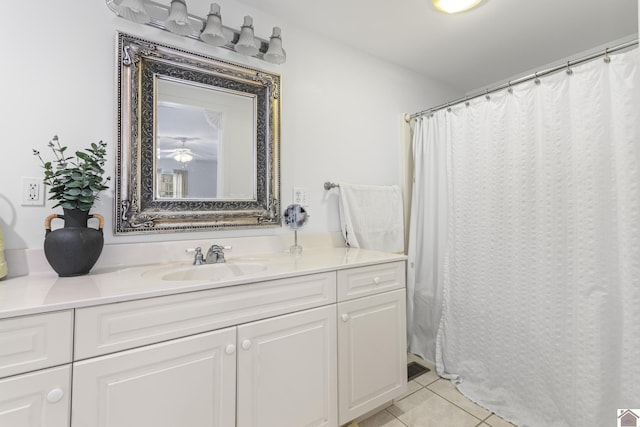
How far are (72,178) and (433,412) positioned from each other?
6.74 ft

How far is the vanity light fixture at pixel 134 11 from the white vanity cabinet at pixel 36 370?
1249 mm

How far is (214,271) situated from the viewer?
1.33 metres

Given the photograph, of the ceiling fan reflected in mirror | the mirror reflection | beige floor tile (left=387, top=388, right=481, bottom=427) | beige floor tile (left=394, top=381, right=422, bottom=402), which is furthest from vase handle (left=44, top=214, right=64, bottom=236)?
beige floor tile (left=394, top=381, right=422, bottom=402)

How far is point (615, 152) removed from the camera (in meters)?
1.29

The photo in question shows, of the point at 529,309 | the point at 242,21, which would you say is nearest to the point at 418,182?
the point at 529,309

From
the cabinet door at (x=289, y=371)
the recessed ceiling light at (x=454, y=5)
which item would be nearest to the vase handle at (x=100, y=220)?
the cabinet door at (x=289, y=371)

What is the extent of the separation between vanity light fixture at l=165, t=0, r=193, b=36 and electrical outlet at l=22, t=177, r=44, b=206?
2.90 feet

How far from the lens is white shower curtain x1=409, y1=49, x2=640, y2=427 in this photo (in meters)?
1.27

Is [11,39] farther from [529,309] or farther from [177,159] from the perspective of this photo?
[529,309]

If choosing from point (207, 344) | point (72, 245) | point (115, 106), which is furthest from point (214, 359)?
point (115, 106)

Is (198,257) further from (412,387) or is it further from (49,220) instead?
(412,387)

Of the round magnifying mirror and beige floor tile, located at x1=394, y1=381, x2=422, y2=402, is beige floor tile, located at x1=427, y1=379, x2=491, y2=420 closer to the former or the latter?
beige floor tile, located at x1=394, y1=381, x2=422, y2=402

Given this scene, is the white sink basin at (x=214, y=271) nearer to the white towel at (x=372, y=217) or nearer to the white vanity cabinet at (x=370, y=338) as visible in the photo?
the white vanity cabinet at (x=370, y=338)

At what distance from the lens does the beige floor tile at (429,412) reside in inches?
58.6
